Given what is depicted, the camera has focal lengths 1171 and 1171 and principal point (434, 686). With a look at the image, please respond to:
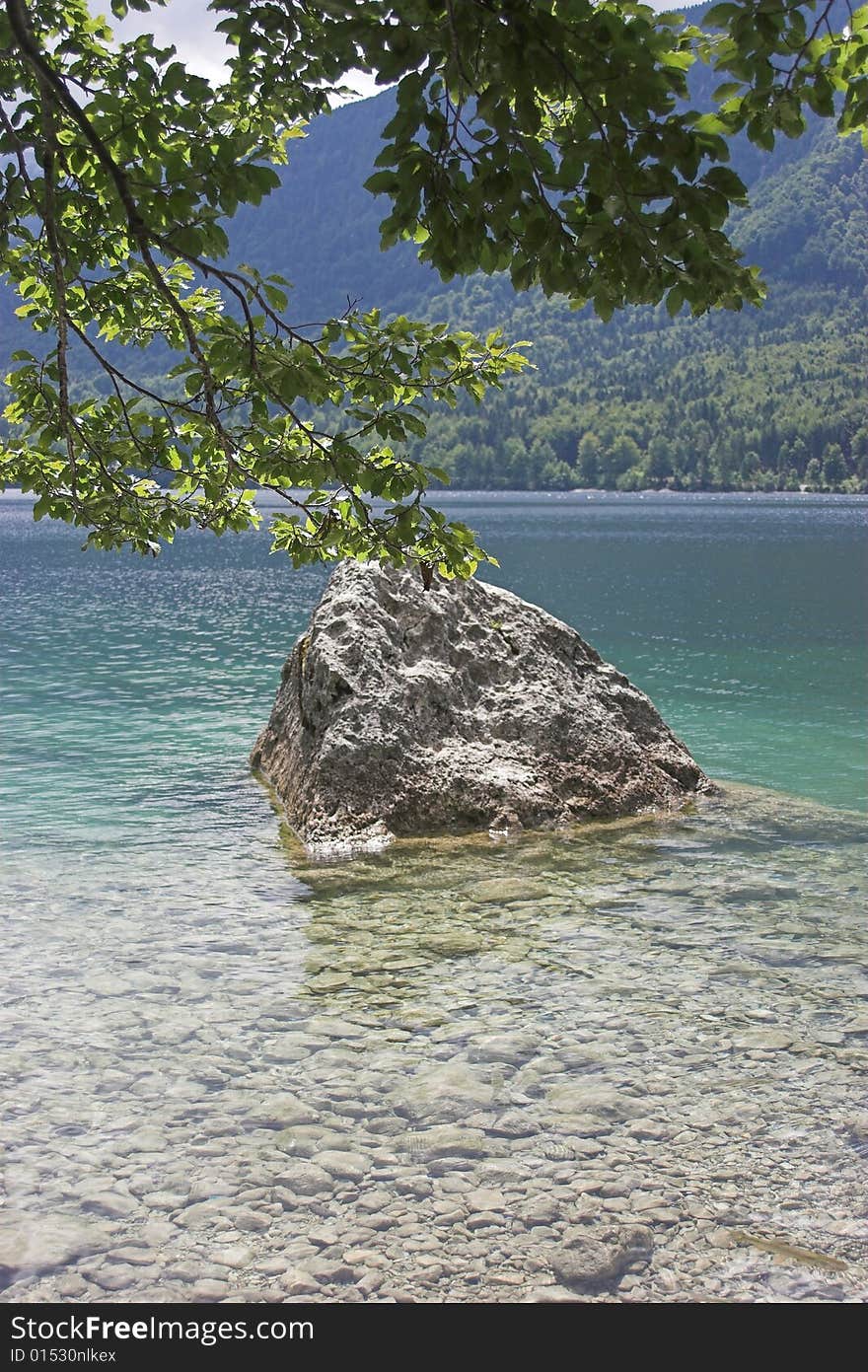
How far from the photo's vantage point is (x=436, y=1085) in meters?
8.06

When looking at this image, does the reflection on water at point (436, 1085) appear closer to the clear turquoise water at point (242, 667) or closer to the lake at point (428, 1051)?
the lake at point (428, 1051)

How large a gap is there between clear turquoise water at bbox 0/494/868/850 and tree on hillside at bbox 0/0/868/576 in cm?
698

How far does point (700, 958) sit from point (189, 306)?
7041 mm

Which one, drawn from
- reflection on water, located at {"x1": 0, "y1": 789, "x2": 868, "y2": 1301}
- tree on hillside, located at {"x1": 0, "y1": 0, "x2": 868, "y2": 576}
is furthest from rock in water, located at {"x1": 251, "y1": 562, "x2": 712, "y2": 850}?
tree on hillside, located at {"x1": 0, "y1": 0, "x2": 868, "y2": 576}

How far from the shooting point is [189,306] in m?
9.22

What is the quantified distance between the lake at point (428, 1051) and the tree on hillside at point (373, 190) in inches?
144

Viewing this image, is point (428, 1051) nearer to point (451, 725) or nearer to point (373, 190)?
point (373, 190)

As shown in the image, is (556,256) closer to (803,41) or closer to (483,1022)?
(803,41)

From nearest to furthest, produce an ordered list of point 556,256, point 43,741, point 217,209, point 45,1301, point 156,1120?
point 556,256
point 45,1301
point 217,209
point 156,1120
point 43,741

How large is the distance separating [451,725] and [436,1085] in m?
7.85

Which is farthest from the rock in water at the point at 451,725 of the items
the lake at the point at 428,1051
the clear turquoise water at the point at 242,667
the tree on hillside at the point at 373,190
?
the tree on hillside at the point at 373,190

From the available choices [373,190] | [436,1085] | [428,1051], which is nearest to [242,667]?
[428,1051]

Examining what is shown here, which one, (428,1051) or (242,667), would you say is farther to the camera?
(242,667)

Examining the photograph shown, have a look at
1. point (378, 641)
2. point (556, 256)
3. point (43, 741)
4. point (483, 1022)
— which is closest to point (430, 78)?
point (556, 256)
